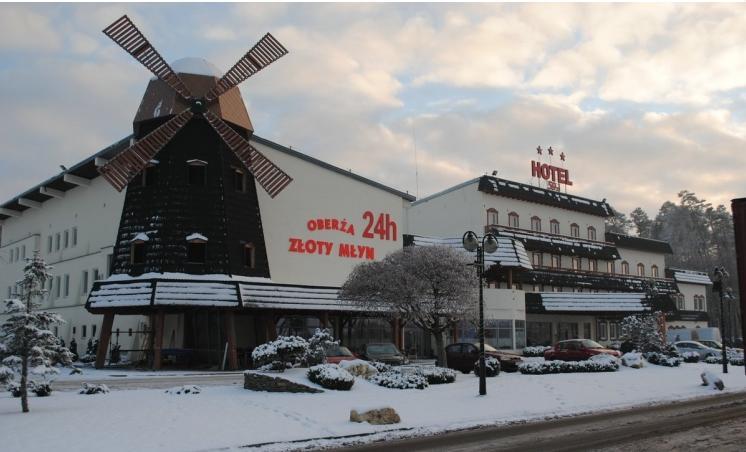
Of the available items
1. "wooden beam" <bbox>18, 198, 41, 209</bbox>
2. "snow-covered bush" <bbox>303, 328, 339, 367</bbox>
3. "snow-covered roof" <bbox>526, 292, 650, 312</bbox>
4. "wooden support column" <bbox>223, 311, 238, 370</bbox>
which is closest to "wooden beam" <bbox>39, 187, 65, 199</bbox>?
"wooden beam" <bbox>18, 198, 41, 209</bbox>

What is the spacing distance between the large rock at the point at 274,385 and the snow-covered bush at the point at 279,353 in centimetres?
217

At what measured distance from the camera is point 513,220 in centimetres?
6444

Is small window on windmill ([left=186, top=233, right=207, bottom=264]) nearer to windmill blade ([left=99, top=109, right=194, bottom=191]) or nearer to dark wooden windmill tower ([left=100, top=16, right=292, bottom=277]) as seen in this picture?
dark wooden windmill tower ([left=100, top=16, right=292, bottom=277])

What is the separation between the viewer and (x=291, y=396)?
21.9 meters

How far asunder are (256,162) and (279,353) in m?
16.8

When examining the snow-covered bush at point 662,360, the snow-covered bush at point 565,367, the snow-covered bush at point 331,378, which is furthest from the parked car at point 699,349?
the snow-covered bush at point 331,378

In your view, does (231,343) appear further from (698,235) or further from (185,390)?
(698,235)

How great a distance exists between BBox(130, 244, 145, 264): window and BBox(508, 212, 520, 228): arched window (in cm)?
3697

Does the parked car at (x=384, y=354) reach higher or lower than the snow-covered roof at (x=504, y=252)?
lower

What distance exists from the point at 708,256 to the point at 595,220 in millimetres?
62873

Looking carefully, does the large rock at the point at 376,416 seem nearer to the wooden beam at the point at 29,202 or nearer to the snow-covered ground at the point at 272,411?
the snow-covered ground at the point at 272,411

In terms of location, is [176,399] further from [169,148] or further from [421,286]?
[169,148]

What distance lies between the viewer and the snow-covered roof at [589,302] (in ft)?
196

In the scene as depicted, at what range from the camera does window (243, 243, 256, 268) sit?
39031 millimetres
